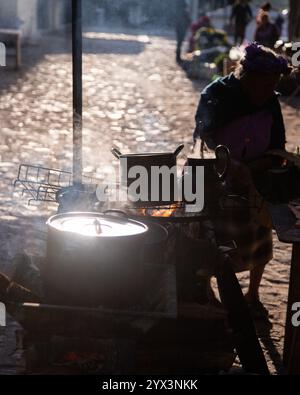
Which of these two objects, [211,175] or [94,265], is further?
[211,175]

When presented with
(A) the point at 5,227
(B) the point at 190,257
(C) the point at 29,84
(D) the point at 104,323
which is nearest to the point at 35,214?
(A) the point at 5,227

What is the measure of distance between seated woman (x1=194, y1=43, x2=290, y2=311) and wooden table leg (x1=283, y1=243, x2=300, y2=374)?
0.64m

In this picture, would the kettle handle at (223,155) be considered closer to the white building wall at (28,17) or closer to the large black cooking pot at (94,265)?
the large black cooking pot at (94,265)

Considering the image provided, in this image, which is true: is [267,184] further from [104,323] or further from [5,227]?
[5,227]

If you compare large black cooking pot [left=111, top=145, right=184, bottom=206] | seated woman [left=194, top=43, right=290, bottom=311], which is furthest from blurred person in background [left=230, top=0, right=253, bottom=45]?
large black cooking pot [left=111, top=145, right=184, bottom=206]

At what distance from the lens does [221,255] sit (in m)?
4.57

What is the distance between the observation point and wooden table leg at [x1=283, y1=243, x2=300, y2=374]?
16.1 feet

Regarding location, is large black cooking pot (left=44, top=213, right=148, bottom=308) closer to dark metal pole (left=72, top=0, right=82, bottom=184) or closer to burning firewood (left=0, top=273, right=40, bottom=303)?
burning firewood (left=0, top=273, right=40, bottom=303)

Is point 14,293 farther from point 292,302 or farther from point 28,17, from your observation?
point 28,17

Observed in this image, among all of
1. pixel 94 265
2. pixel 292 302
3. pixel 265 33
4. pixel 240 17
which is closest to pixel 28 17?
pixel 240 17

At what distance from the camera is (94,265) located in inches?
156

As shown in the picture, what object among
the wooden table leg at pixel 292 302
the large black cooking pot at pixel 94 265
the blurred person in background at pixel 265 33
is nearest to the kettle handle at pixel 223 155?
the wooden table leg at pixel 292 302

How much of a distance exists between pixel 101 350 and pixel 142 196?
136 cm

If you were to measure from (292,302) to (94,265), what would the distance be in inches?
66.9
